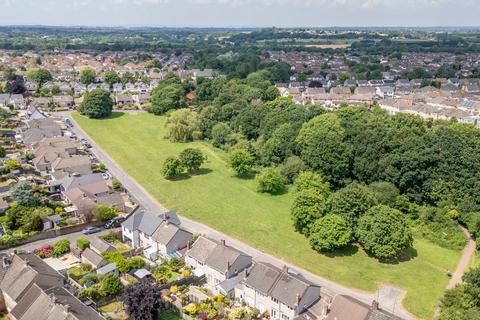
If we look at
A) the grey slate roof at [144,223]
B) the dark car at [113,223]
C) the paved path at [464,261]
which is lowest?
the paved path at [464,261]

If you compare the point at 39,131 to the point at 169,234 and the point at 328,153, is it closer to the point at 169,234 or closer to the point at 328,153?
the point at 169,234

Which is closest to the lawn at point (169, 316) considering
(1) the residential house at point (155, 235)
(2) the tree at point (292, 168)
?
(1) the residential house at point (155, 235)

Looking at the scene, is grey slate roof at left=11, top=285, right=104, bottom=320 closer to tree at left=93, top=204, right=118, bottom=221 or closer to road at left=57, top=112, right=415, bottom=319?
tree at left=93, top=204, right=118, bottom=221

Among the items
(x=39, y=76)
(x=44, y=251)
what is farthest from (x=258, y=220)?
(x=39, y=76)

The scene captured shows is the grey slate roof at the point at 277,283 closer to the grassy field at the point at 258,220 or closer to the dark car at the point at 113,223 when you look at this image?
the grassy field at the point at 258,220

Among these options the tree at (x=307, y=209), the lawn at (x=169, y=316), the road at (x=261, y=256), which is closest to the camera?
the lawn at (x=169, y=316)
